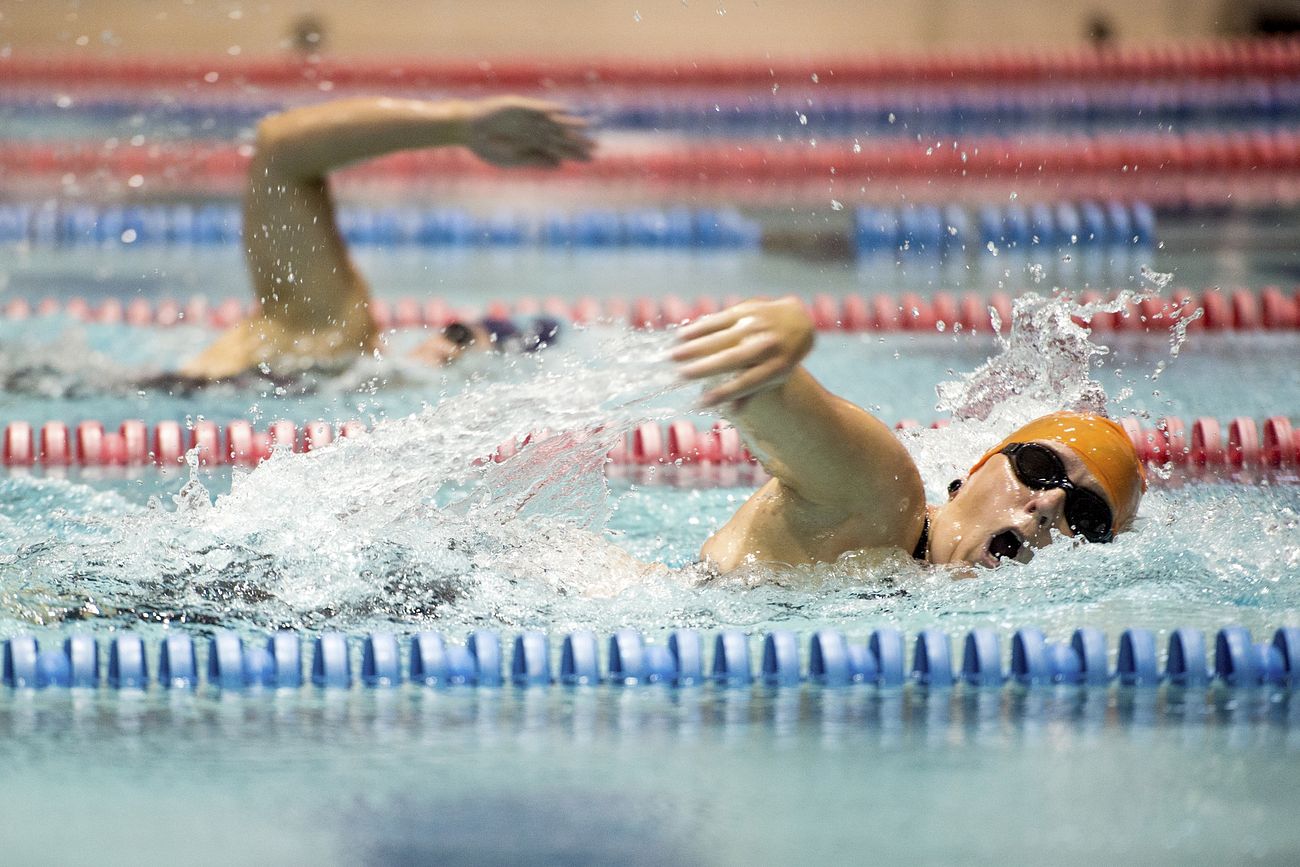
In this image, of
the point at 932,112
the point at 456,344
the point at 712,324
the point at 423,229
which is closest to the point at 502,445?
the point at 456,344

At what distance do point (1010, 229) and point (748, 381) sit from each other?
442cm

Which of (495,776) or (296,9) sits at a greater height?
(296,9)

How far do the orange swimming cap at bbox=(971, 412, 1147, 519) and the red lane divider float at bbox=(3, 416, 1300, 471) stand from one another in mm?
1100

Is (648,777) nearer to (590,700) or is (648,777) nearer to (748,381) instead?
(590,700)

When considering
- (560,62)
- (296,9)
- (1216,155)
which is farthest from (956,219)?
(296,9)

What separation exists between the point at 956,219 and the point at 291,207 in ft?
10.4

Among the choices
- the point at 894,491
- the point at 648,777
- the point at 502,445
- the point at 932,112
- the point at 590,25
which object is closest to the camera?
the point at 648,777

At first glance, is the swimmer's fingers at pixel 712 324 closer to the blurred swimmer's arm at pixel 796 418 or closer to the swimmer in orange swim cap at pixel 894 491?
the blurred swimmer's arm at pixel 796 418

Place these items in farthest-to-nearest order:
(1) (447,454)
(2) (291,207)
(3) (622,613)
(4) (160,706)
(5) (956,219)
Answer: (5) (956,219), (2) (291,207), (1) (447,454), (3) (622,613), (4) (160,706)

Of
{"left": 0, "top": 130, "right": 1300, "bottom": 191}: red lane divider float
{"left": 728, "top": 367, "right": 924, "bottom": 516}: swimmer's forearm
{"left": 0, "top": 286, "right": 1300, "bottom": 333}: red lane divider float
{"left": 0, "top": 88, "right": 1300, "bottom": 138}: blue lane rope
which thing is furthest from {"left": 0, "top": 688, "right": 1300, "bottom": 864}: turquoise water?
{"left": 0, "top": 88, "right": 1300, "bottom": 138}: blue lane rope

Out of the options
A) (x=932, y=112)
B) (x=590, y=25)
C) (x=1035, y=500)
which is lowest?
(x=1035, y=500)

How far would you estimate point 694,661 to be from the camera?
2.69 meters

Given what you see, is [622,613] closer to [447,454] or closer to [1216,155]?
[447,454]

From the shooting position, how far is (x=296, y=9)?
9086mm
